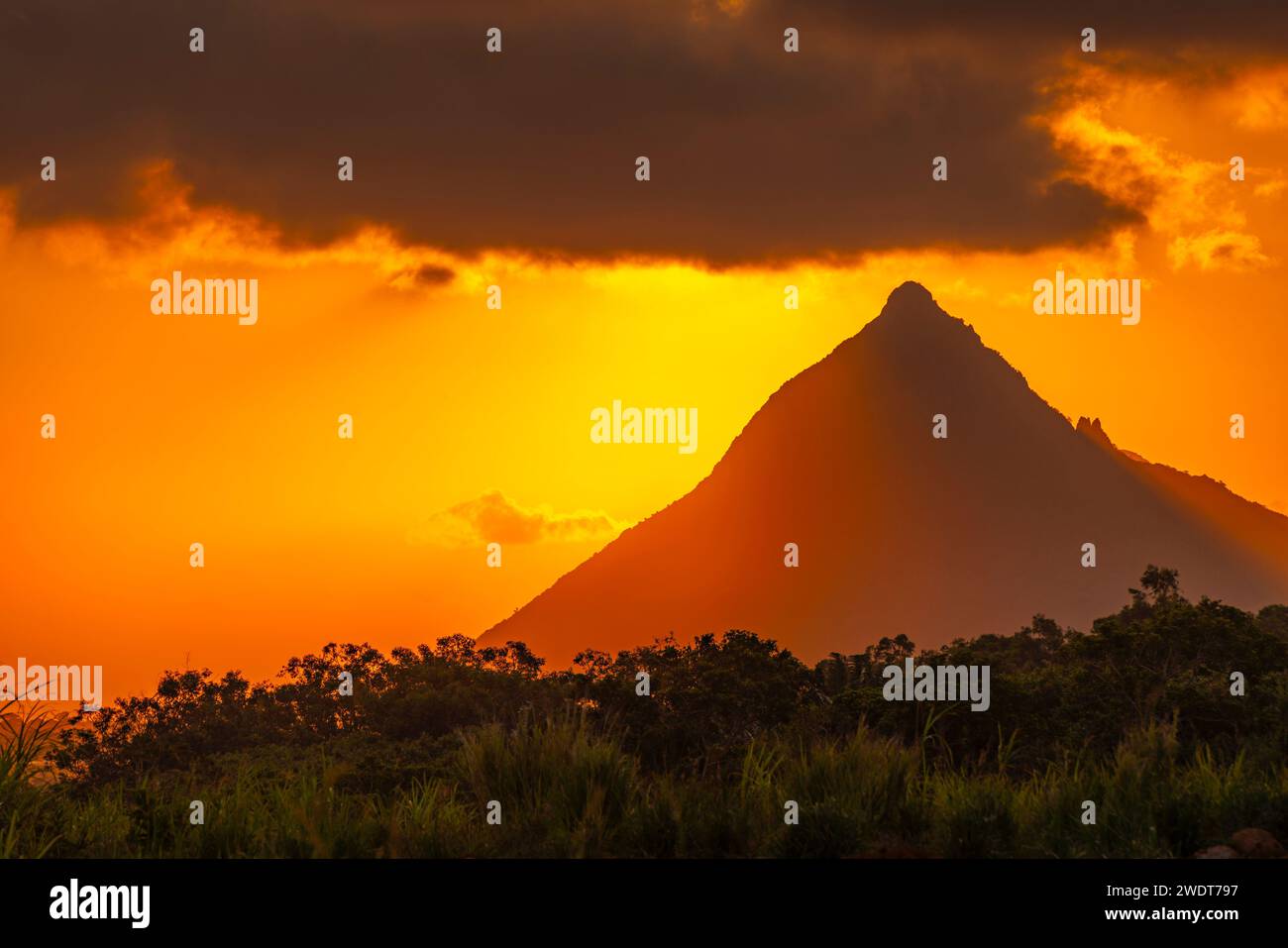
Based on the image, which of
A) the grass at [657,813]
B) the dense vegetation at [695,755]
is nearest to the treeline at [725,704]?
the dense vegetation at [695,755]

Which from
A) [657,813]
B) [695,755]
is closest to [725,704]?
[695,755]

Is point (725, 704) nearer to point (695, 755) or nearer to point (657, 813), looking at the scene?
point (695, 755)

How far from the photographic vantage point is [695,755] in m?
25.1

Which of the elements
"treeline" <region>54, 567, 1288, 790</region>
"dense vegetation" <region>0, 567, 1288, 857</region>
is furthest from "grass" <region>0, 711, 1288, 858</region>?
"treeline" <region>54, 567, 1288, 790</region>

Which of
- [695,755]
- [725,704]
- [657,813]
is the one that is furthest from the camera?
[725,704]

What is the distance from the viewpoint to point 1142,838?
658 inches

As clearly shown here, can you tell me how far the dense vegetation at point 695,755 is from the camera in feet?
55.6

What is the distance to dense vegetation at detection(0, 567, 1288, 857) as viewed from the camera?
16938 mm

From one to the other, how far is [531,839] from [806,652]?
167 m

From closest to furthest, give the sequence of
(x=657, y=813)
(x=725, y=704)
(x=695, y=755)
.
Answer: (x=657, y=813), (x=695, y=755), (x=725, y=704)

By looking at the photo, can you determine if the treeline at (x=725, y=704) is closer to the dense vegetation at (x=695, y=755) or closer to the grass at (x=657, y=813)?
the dense vegetation at (x=695, y=755)
